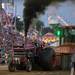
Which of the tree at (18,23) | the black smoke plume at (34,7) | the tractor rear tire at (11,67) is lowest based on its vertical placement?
the tractor rear tire at (11,67)

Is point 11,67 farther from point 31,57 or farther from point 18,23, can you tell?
point 18,23

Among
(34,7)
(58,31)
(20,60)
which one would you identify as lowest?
(20,60)

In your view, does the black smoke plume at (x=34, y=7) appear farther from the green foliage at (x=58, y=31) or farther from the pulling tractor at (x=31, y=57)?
the pulling tractor at (x=31, y=57)

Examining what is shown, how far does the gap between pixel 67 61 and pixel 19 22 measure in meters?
2.02

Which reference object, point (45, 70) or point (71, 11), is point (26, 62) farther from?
point (71, 11)

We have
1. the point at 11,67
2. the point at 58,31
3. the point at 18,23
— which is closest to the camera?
the point at 11,67

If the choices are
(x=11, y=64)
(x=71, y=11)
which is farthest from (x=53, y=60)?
(x=71, y=11)

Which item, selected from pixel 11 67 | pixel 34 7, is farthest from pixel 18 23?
pixel 34 7

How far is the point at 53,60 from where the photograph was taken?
46.9ft

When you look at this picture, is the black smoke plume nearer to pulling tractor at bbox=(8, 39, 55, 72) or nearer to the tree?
the tree

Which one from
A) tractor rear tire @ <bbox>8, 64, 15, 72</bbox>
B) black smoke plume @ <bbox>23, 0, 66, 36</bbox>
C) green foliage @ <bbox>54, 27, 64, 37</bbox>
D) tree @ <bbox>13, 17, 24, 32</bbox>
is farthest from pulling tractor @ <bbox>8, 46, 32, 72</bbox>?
black smoke plume @ <bbox>23, 0, 66, 36</bbox>

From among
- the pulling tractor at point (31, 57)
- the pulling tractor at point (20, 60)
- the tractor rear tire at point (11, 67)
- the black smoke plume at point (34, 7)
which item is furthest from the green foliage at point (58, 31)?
the black smoke plume at point (34, 7)

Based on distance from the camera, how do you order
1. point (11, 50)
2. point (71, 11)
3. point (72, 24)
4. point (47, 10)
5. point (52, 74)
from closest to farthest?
point (47, 10), point (71, 11), point (52, 74), point (72, 24), point (11, 50)

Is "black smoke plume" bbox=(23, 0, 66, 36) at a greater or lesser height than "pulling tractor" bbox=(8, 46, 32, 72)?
greater
